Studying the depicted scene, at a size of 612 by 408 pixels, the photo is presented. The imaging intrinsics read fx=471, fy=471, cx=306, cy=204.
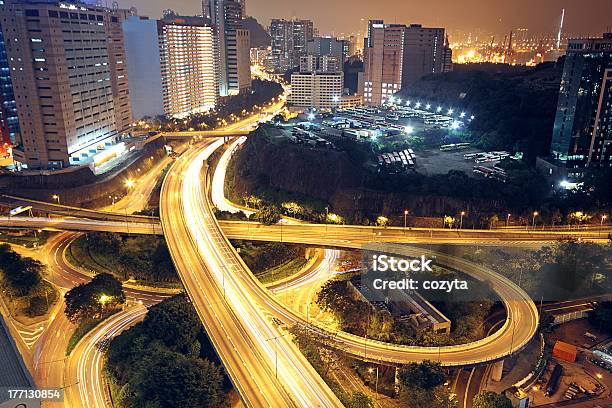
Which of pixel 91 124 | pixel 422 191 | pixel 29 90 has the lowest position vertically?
pixel 422 191

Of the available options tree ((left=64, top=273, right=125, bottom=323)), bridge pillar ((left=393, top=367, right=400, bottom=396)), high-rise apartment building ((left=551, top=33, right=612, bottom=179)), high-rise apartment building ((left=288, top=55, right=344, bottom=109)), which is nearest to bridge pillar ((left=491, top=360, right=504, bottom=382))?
bridge pillar ((left=393, top=367, right=400, bottom=396))

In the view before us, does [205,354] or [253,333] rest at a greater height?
[253,333]

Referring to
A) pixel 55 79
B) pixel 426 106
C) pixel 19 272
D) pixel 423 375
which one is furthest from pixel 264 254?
pixel 426 106

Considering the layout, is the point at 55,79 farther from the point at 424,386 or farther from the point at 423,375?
the point at 424,386

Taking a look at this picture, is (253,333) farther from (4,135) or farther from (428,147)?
(4,135)

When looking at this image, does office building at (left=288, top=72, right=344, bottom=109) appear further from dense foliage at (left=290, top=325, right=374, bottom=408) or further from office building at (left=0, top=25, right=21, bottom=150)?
dense foliage at (left=290, top=325, right=374, bottom=408)

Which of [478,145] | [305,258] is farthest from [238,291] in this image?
[478,145]
